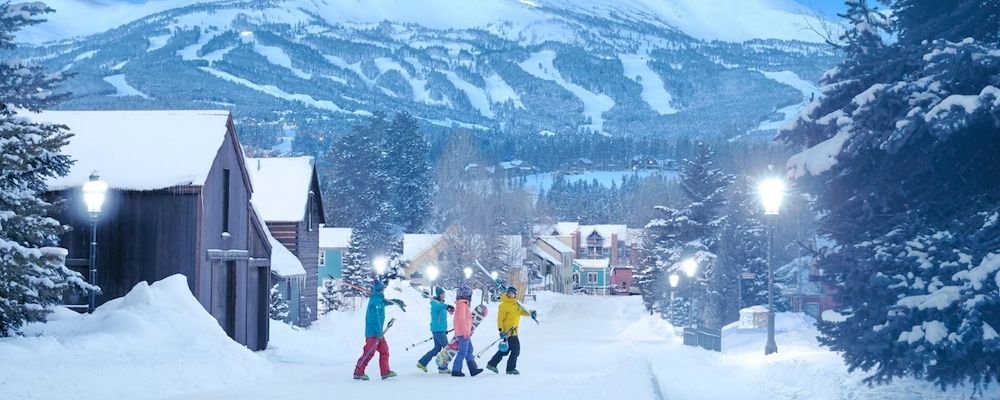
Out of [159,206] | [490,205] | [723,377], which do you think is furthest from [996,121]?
[490,205]

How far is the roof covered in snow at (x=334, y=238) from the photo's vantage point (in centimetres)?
7169

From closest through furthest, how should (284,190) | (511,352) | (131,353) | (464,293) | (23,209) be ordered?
(23,209)
(131,353)
(511,352)
(464,293)
(284,190)

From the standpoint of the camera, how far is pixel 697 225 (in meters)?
59.2

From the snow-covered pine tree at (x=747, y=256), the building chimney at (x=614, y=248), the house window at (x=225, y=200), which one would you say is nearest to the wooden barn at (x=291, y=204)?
the house window at (x=225, y=200)

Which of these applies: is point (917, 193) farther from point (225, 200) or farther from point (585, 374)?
point (225, 200)

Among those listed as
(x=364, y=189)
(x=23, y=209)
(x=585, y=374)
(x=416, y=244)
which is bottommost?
(x=585, y=374)

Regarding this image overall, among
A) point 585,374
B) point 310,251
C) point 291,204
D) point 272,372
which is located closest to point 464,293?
point 585,374

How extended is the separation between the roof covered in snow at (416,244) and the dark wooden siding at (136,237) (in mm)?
69567

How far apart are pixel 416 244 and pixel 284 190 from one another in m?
49.0

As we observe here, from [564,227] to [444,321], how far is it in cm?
13108

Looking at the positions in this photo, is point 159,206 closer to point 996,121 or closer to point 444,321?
point 444,321

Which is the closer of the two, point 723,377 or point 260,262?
point 723,377

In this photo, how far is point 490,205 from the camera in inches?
3290

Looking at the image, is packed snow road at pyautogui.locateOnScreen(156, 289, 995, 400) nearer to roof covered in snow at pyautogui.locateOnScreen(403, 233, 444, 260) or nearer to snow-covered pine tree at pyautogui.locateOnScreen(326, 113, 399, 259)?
roof covered in snow at pyautogui.locateOnScreen(403, 233, 444, 260)
